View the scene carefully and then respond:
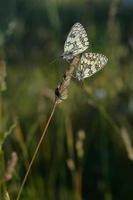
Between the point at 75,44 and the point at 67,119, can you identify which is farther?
the point at 67,119

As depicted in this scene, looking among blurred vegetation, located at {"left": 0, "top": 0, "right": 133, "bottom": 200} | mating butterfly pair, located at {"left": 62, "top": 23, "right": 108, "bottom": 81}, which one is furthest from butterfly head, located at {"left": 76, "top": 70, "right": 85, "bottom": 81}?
blurred vegetation, located at {"left": 0, "top": 0, "right": 133, "bottom": 200}

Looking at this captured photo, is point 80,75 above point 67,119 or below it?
above

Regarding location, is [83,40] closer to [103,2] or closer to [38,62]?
[38,62]

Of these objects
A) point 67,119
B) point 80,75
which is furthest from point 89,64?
point 67,119

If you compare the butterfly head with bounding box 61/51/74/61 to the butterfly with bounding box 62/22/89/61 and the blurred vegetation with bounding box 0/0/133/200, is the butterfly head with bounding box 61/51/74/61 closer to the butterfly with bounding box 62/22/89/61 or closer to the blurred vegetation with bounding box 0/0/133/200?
the butterfly with bounding box 62/22/89/61

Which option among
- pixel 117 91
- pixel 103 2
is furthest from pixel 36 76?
pixel 103 2

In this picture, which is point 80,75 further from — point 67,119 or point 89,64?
point 67,119
